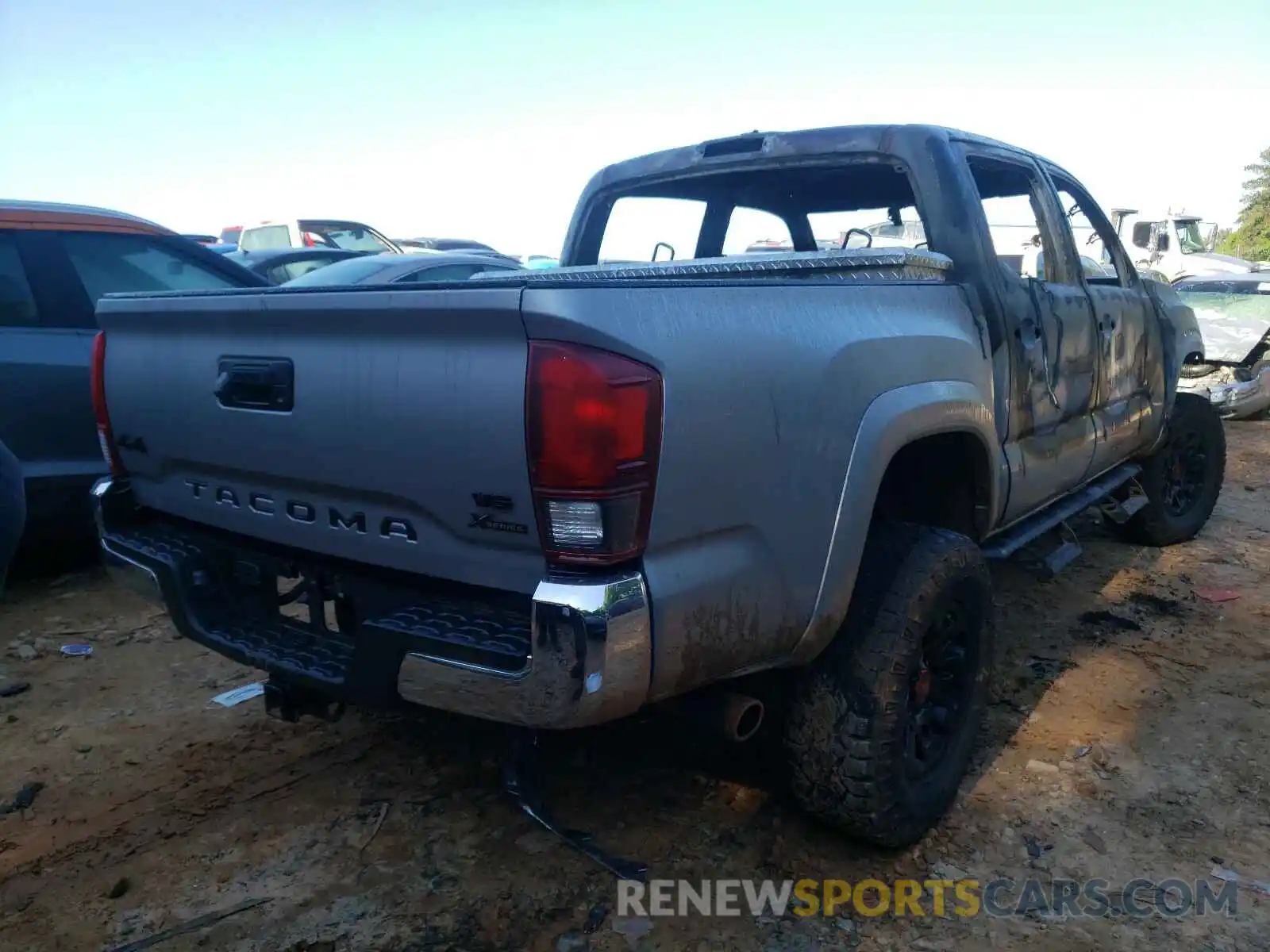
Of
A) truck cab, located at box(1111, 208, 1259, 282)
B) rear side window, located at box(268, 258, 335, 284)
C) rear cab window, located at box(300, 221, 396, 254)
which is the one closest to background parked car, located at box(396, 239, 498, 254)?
rear cab window, located at box(300, 221, 396, 254)

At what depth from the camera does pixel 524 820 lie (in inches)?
101

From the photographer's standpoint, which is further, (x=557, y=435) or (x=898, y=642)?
(x=898, y=642)

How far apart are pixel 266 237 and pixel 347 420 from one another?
595 inches

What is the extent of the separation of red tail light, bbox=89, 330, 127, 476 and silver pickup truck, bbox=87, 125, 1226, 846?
1 cm

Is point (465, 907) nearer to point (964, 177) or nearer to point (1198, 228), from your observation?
point (964, 177)

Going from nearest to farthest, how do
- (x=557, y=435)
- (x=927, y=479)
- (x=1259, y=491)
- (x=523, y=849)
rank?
1. (x=557, y=435)
2. (x=523, y=849)
3. (x=927, y=479)
4. (x=1259, y=491)

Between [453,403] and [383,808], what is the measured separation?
142 centimetres

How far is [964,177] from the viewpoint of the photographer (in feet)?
9.70

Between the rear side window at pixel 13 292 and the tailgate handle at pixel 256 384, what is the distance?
2815 millimetres

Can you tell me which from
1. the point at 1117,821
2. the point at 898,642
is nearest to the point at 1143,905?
the point at 1117,821

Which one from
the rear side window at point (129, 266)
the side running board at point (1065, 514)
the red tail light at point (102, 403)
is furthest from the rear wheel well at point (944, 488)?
the rear side window at point (129, 266)

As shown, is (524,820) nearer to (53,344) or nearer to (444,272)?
(53,344)

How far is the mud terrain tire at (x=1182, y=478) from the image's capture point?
16.5 ft

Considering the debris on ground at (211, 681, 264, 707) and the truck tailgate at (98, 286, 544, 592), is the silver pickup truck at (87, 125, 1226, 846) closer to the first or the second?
the truck tailgate at (98, 286, 544, 592)
